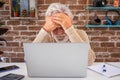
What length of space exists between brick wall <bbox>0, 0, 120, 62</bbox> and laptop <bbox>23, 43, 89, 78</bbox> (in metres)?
1.55

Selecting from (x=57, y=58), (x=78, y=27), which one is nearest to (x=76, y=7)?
(x=78, y=27)

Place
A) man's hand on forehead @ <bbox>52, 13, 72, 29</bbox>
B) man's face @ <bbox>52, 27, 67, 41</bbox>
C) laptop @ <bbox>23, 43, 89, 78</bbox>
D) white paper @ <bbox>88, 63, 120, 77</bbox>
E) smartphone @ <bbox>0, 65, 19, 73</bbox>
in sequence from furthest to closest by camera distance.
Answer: man's face @ <bbox>52, 27, 67, 41</bbox> < man's hand on forehead @ <bbox>52, 13, 72, 29</bbox> < smartphone @ <bbox>0, 65, 19, 73</bbox> < white paper @ <bbox>88, 63, 120, 77</bbox> < laptop @ <bbox>23, 43, 89, 78</bbox>

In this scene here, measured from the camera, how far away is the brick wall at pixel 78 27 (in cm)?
296

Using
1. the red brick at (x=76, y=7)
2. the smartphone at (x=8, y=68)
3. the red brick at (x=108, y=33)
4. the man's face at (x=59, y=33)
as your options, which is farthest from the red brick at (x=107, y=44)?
the smartphone at (x=8, y=68)

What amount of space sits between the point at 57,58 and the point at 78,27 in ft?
5.20

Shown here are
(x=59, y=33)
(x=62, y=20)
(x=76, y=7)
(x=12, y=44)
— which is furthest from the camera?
(x=12, y=44)

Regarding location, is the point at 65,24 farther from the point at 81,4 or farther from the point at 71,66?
the point at 81,4

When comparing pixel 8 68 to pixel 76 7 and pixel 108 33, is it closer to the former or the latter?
pixel 76 7

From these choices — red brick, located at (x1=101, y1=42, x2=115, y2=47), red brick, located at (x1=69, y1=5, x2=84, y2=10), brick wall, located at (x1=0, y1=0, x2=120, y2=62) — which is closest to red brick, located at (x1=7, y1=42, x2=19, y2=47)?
brick wall, located at (x1=0, y1=0, x2=120, y2=62)

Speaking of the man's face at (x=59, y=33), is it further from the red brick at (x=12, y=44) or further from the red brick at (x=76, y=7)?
the red brick at (x=12, y=44)

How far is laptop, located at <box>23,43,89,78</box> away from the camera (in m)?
1.44

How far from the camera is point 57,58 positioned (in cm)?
146

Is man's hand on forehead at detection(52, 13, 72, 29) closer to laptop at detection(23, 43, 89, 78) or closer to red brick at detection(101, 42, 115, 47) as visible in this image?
laptop at detection(23, 43, 89, 78)

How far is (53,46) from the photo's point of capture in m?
1.44
